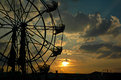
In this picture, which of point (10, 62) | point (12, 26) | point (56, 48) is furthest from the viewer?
point (56, 48)

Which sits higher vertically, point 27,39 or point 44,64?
point 27,39

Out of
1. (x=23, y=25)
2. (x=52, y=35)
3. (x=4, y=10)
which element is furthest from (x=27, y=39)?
(x=4, y=10)

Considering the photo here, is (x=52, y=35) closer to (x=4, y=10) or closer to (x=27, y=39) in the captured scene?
(x=27, y=39)

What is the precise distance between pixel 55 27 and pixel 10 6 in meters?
7.00

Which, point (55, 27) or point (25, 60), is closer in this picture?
point (25, 60)

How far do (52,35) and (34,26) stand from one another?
288 centimetres

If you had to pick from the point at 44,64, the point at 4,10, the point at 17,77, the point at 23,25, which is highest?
the point at 4,10

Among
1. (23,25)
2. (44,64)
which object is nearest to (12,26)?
(23,25)

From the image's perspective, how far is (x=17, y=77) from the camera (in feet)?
62.4

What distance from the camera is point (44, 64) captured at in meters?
19.7

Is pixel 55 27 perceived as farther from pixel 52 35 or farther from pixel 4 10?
pixel 4 10

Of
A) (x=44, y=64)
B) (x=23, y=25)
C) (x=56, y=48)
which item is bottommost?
(x=44, y=64)

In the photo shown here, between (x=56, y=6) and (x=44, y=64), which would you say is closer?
(x=44, y=64)

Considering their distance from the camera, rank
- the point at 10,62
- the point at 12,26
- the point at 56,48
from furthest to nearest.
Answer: the point at 56,48 < the point at 12,26 < the point at 10,62
